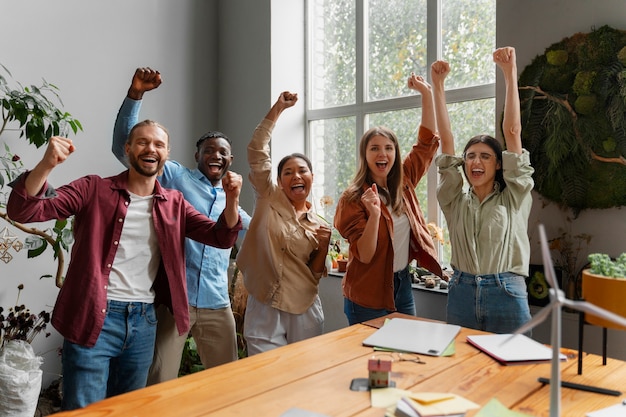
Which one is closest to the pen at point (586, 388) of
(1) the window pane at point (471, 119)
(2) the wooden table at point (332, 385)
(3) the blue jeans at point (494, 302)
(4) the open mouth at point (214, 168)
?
(2) the wooden table at point (332, 385)

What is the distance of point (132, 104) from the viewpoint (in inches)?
84.7

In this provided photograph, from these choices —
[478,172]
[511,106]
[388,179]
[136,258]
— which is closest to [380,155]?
[388,179]

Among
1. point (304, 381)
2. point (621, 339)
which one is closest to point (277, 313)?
point (304, 381)

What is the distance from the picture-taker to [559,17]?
2.50 m

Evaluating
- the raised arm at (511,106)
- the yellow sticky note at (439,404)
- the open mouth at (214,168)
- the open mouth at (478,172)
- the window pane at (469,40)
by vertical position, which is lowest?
the yellow sticky note at (439,404)

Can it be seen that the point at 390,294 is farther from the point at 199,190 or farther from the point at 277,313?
the point at 199,190

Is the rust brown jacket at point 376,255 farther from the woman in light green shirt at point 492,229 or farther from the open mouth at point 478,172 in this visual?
the open mouth at point 478,172

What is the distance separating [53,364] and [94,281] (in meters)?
1.96

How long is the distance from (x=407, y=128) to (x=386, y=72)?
1.46 ft

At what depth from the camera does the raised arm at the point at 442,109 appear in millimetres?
2312

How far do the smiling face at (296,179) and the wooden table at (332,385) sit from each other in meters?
0.84

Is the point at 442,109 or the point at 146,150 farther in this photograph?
the point at 442,109

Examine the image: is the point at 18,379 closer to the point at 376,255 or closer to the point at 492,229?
the point at 376,255

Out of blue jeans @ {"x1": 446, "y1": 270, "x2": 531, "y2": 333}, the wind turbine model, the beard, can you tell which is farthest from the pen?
the beard
